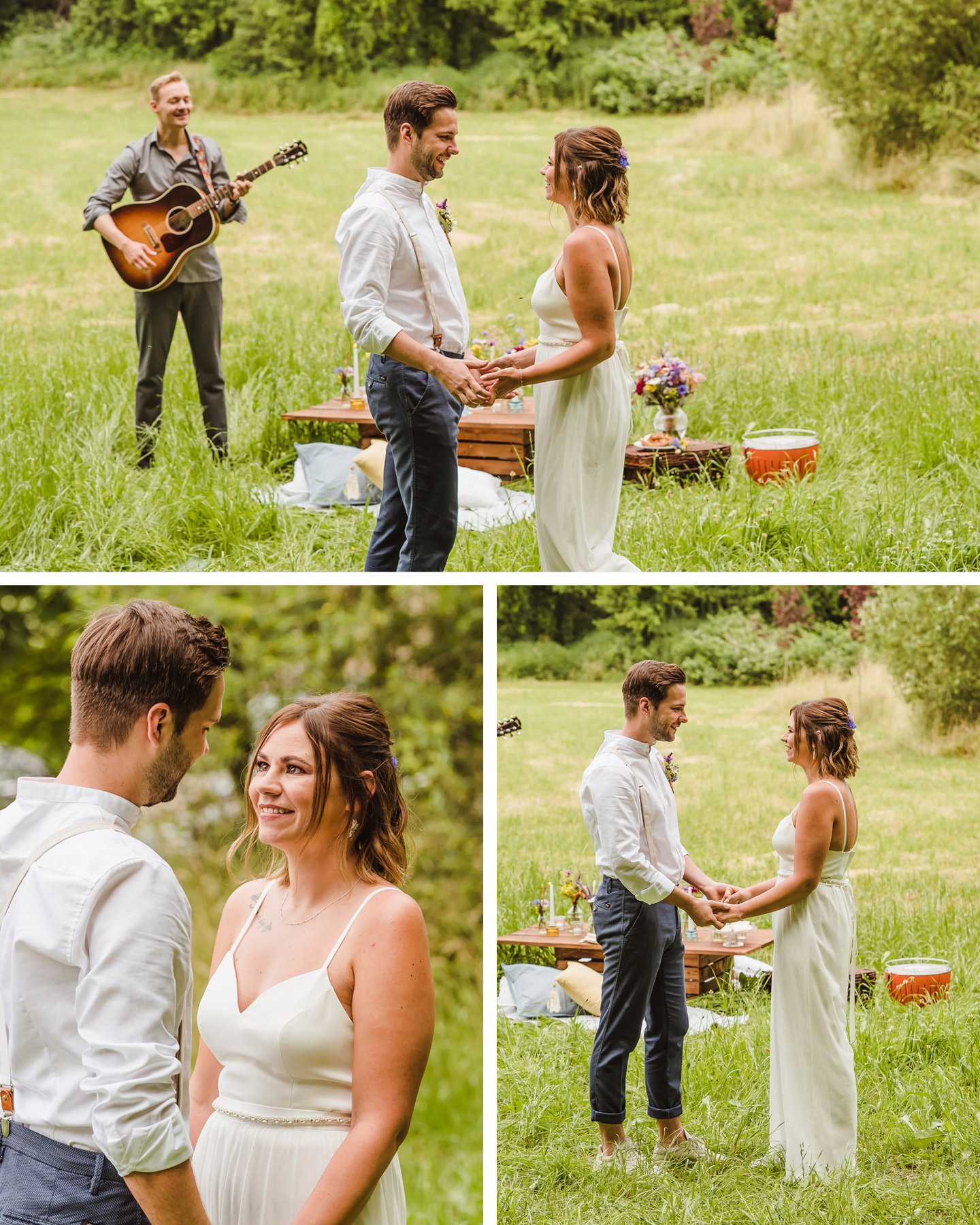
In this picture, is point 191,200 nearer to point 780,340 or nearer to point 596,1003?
point 596,1003

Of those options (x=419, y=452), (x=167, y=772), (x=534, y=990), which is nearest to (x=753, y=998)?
(x=534, y=990)

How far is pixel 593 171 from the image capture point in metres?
3.79

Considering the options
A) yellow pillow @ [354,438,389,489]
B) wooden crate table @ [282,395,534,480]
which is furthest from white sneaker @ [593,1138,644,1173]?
wooden crate table @ [282,395,534,480]

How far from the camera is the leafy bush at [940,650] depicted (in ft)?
30.8

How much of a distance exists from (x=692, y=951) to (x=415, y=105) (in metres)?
3.77

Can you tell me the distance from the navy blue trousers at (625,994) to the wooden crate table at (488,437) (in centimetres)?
336

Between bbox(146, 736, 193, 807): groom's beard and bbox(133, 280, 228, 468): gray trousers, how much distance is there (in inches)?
181

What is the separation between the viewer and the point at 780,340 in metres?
10.2

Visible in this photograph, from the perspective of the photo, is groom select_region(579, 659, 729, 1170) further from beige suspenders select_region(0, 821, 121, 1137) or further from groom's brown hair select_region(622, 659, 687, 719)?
beige suspenders select_region(0, 821, 121, 1137)

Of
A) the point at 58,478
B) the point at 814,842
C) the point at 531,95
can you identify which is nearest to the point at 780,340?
the point at 58,478

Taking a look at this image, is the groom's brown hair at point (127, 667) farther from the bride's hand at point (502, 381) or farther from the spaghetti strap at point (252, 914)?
the bride's hand at point (502, 381)

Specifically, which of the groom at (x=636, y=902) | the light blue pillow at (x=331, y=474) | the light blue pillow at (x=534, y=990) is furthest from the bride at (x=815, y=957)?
A: the light blue pillow at (x=331, y=474)

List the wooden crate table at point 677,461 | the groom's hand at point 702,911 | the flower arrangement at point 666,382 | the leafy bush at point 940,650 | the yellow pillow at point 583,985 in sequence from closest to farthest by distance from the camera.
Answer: the groom's hand at point 702,911 < the yellow pillow at point 583,985 < the wooden crate table at point 677,461 < the flower arrangement at point 666,382 < the leafy bush at point 940,650

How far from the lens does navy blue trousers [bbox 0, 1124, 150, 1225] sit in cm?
194
